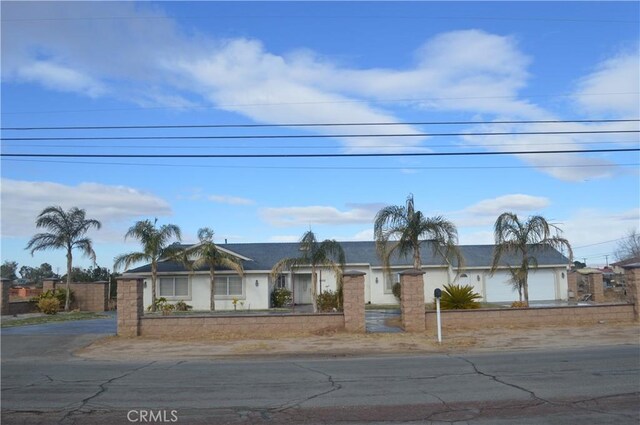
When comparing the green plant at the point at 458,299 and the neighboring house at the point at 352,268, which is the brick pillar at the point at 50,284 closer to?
the neighboring house at the point at 352,268

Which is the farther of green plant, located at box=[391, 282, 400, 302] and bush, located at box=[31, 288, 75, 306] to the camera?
green plant, located at box=[391, 282, 400, 302]

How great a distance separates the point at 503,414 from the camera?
8297 millimetres

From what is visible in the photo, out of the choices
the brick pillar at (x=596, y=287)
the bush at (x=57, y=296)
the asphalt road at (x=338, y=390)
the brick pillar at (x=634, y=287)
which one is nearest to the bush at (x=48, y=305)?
the bush at (x=57, y=296)

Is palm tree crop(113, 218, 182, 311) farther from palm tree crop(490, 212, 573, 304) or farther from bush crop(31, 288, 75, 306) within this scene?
palm tree crop(490, 212, 573, 304)

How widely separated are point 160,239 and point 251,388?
968 inches

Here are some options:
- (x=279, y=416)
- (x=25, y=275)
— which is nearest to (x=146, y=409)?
(x=279, y=416)

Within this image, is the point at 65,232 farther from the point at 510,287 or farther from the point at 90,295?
the point at 510,287

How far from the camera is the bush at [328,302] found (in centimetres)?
2694

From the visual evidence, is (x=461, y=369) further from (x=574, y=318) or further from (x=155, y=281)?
(x=155, y=281)

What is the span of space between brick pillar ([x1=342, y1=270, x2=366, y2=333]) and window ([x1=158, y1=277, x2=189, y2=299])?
764 inches

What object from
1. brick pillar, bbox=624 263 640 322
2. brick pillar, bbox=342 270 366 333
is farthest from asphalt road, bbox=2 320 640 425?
brick pillar, bbox=624 263 640 322

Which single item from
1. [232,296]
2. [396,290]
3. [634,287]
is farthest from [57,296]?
[634,287]

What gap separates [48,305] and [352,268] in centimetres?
1781

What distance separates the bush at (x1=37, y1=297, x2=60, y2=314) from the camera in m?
32.8
